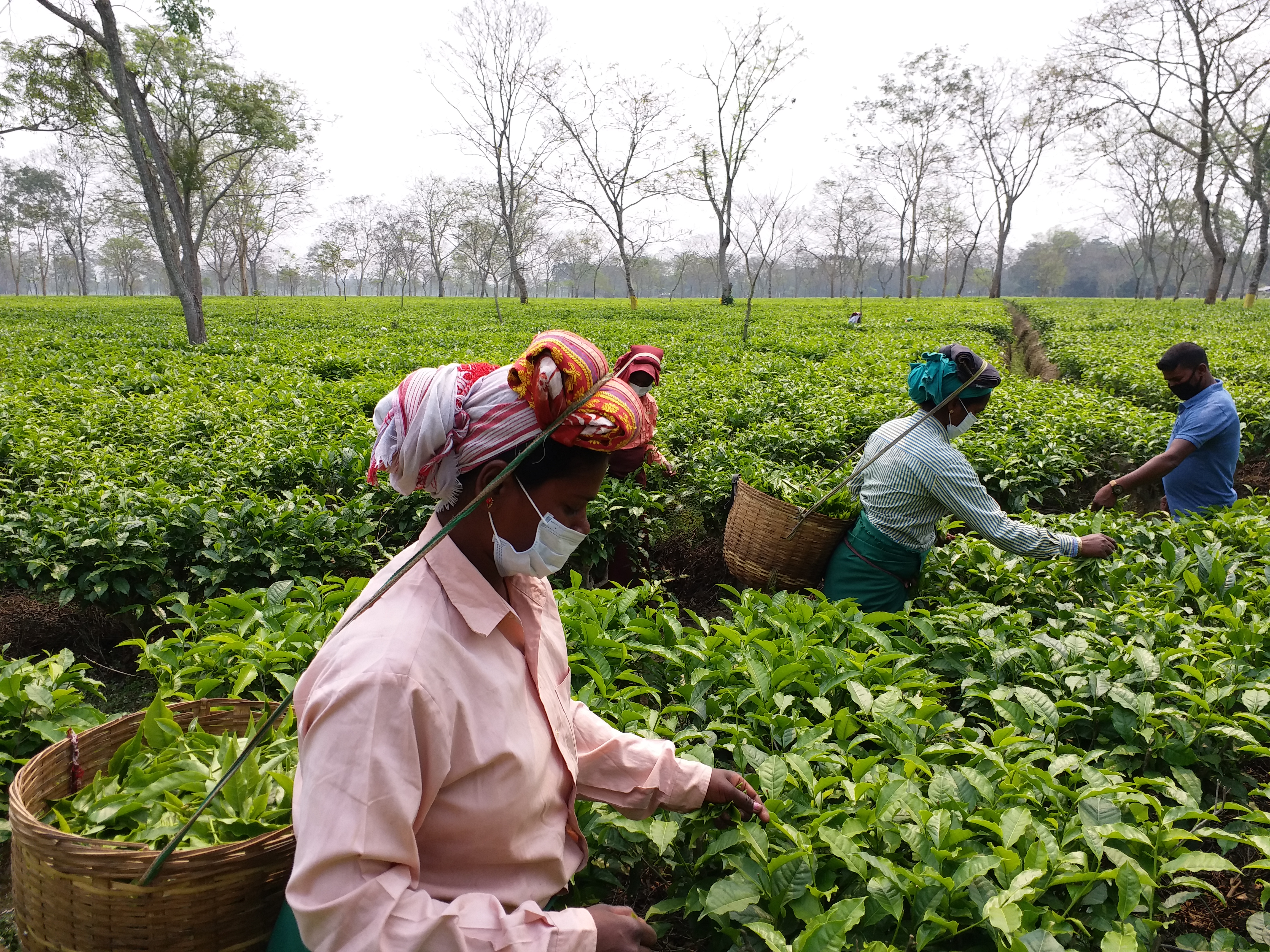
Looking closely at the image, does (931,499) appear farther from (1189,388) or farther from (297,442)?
(297,442)

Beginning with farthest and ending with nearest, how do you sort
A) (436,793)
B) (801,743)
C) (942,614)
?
(942,614) < (801,743) < (436,793)

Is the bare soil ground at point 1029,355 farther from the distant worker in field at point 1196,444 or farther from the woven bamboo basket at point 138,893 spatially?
the woven bamboo basket at point 138,893

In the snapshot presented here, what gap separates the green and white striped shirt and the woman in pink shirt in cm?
242

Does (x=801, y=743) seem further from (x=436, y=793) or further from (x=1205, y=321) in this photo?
(x=1205, y=321)

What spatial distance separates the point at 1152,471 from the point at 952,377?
1992 millimetres

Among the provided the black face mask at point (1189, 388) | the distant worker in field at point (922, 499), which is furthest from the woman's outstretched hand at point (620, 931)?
the black face mask at point (1189, 388)

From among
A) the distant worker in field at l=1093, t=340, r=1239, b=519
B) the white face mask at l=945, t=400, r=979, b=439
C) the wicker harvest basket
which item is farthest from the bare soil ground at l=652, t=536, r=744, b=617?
the distant worker in field at l=1093, t=340, r=1239, b=519

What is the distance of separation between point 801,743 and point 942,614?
1220mm

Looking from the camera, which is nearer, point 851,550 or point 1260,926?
point 1260,926

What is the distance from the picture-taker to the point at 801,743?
1976 mm

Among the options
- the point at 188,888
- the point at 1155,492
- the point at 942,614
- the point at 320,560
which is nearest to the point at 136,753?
the point at 188,888

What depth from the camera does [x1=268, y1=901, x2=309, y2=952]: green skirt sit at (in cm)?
115

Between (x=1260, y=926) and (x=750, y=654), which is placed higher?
(x=750, y=654)

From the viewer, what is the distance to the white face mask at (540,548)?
1284mm
